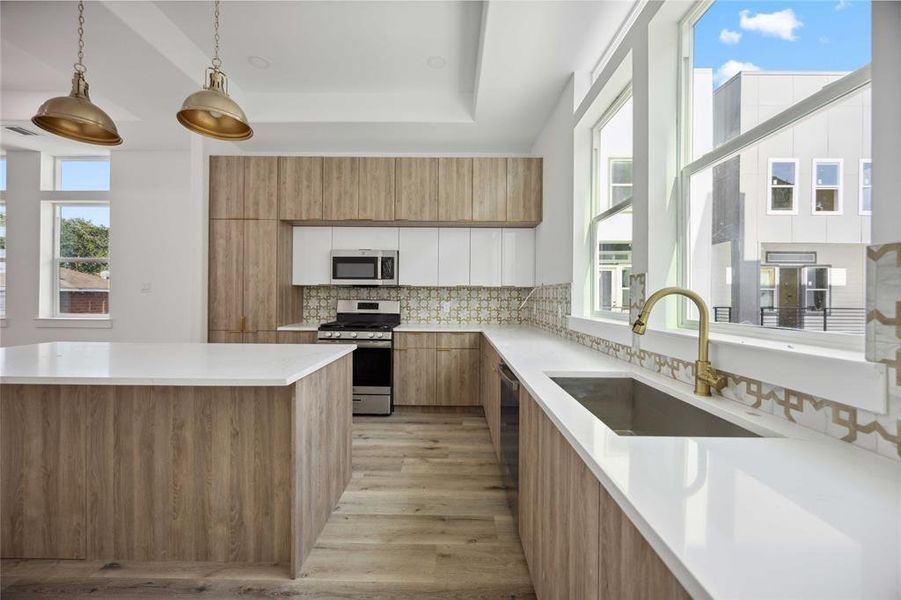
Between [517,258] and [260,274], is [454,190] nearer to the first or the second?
[517,258]

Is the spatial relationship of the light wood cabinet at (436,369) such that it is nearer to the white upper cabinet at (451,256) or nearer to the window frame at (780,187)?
the white upper cabinet at (451,256)

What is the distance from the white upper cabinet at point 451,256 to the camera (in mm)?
4176

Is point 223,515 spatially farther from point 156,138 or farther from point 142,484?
point 156,138

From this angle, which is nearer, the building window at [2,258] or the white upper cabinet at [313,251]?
the white upper cabinet at [313,251]

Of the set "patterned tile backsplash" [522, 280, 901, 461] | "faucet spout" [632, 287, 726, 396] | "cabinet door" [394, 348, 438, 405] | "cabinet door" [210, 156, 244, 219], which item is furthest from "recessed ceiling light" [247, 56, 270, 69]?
"faucet spout" [632, 287, 726, 396]

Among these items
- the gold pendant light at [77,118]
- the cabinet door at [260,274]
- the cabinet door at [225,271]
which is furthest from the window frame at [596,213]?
the cabinet door at [225,271]

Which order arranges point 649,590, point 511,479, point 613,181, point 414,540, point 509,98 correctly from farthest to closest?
point 509,98, point 613,181, point 511,479, point 414,540, point 649,590

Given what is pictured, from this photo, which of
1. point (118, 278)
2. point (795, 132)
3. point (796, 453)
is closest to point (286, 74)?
point (118, 278)

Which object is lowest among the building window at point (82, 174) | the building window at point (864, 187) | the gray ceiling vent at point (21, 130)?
the building window at point (864, 187)

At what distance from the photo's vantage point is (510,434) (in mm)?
2045

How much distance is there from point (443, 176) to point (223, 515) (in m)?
3.33

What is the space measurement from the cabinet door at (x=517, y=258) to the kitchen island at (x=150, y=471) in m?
2.86

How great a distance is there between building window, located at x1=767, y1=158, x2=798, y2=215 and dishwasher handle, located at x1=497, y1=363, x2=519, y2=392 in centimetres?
120

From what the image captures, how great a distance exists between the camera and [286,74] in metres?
3.28
